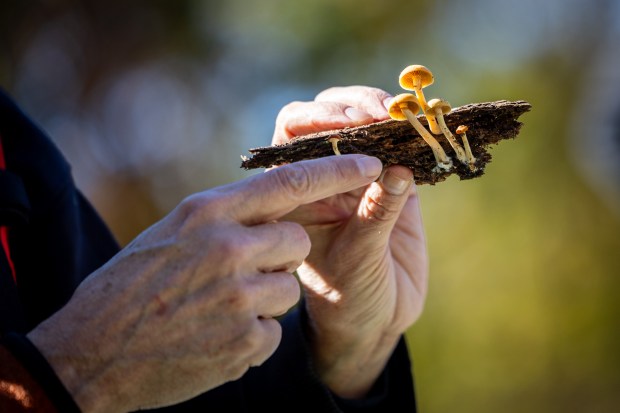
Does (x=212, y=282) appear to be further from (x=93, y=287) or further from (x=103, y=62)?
(x=103, y=62)

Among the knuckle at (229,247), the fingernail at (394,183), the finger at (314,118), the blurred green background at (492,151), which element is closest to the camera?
the knuckle at (229,247)

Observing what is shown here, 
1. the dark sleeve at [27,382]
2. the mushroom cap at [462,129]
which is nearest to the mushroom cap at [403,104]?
the mushroom cap at [462,129]

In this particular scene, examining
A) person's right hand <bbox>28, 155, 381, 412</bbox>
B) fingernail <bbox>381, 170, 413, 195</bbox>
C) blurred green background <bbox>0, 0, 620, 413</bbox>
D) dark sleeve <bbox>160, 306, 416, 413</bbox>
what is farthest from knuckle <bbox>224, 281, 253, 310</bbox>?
blurred green background <bbox>0, 0, 620, 413</bbox>

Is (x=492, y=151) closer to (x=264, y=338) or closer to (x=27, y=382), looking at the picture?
(x=264, y=338)

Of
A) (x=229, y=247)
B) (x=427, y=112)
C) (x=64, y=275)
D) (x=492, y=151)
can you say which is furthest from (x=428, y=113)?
(x=492, y=151)

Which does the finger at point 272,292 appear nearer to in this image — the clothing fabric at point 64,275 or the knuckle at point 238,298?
the knuckle at point 238,298

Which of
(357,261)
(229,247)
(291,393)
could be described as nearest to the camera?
(229,247)
